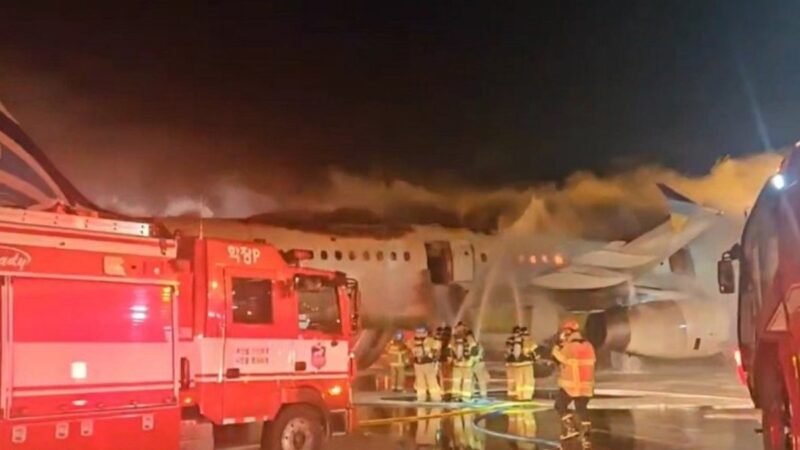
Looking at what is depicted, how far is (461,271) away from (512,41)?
493 centimetres

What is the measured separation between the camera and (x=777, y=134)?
62.3 feet

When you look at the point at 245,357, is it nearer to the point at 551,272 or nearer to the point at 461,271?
the point at 461,271

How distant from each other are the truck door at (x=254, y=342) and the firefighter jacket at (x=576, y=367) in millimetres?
3493

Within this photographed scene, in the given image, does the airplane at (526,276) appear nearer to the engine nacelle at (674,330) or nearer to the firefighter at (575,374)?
the engine nacelle at (674,330)

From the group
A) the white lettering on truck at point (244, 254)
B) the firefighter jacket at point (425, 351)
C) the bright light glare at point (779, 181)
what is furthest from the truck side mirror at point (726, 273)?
the firefighter jacket at point (425, 351)

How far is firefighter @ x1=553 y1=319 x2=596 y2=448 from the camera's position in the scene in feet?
39.4

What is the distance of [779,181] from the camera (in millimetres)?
8352

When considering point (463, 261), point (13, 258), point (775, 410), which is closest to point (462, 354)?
point (463, 261)

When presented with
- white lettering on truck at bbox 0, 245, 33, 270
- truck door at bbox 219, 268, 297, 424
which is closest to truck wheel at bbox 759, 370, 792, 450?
truck door at bbox 219, 268, 297, 424

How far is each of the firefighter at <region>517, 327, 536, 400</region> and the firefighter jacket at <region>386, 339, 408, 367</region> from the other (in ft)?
7.66

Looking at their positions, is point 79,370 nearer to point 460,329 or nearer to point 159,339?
point 159,339

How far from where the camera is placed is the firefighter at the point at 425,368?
19219mm

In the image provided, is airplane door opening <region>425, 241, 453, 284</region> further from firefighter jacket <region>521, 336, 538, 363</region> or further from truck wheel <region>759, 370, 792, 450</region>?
truck wheel <region>759, 370, 792, 450</region>

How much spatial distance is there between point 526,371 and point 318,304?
8838mm
